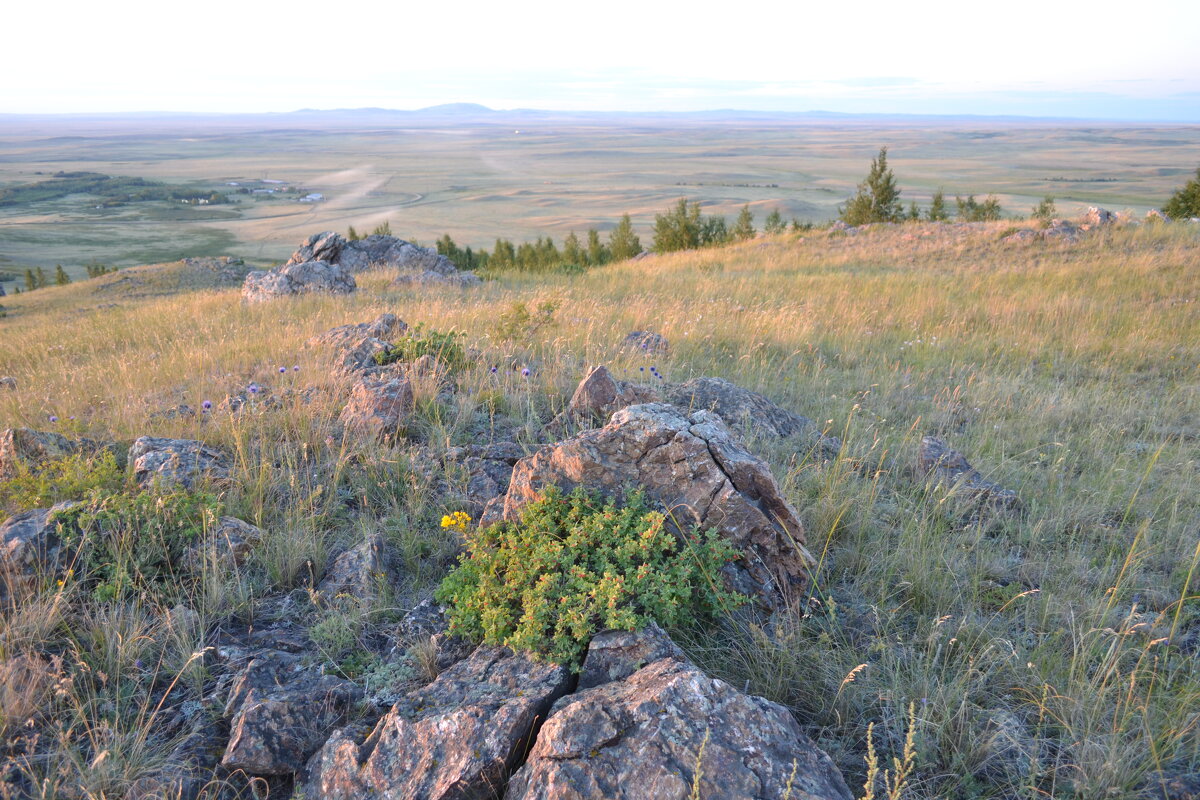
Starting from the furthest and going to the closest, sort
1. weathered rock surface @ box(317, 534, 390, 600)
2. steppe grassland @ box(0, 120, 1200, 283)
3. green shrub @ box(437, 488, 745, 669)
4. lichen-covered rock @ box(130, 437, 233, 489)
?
steppe grassland @ box(0, 120, 1200, 283)
lichen-covered rock @ box(130, 437, 233, 489)
weathered rock surface @ box(317, 534, 390, 600)
green shrub @ box(437, 488, 745, 669)

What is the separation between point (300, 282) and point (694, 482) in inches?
504

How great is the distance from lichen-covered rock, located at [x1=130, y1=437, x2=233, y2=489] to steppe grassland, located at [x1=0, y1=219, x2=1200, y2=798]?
0.20 metres

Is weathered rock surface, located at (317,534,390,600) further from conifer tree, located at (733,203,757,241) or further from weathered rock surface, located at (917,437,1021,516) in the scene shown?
conifer tree, located at (733,203,757,241)

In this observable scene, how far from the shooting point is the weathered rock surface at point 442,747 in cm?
218

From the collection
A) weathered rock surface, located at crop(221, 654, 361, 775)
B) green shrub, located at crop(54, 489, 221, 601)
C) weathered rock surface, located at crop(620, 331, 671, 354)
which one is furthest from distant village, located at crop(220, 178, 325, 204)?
weathered rock surface, located at crop(221, 654, 361, 775)

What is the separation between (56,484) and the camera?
11.6 ft

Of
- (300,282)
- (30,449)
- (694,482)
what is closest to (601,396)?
(694,482)

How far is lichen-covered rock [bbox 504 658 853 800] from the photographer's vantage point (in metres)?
2.00

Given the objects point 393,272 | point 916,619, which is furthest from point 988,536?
point 393,272

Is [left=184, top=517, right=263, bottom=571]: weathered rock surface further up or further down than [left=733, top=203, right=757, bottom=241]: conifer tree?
further down

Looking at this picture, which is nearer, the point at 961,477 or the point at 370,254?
the point at 961,477

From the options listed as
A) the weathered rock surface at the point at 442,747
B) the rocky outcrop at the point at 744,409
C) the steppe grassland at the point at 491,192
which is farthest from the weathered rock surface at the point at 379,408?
the steppe grassland at the point at 491,192

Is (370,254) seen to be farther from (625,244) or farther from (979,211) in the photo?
(979,211)

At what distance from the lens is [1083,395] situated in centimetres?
629
